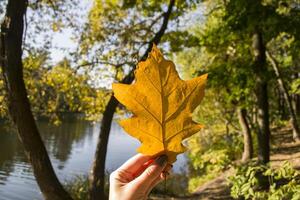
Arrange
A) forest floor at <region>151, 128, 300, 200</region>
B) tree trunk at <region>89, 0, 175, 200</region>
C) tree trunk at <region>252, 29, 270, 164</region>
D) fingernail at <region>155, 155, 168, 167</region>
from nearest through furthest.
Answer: fingernail at <region>155, 155, 168, 167</region> < tree trunk at <region>89, 0, 175, 200</region> < tree trunk at <region>252, 29, 270, 164</region> < forest floor at <region>151, 128, 300, 200</region>

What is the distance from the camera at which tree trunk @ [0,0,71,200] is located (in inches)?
263

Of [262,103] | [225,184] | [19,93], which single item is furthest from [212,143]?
[19,93]

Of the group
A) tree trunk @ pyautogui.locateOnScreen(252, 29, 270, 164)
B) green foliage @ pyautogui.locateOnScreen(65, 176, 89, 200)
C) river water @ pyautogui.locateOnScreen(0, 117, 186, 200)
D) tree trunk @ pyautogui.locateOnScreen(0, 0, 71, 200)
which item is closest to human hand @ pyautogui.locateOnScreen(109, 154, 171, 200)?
tree trunk @ pyautogui.locateOnScreen(0, 0, 71, 200)

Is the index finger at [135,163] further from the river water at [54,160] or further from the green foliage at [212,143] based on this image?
the green foliage at [212,143]

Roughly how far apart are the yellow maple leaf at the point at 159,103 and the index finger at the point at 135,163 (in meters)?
0.17

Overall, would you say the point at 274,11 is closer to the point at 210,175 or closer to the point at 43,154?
the point at 43,154

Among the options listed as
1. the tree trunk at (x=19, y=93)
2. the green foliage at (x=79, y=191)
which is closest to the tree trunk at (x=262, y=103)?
the green foliage at (x=79, y=191)

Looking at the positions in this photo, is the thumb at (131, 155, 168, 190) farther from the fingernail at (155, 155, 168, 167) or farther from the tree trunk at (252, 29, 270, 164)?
the tree trunk at (252, 29, 270, 164)

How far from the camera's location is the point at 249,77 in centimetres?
1033

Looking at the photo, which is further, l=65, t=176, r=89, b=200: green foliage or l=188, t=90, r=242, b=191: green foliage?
l=188, t=90, r=242, b=191: green foliage

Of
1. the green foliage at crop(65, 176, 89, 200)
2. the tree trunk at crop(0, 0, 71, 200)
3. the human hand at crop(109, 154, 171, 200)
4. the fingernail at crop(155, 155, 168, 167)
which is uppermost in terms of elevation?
the tree trunk at crop(0, 0, 71, 200)

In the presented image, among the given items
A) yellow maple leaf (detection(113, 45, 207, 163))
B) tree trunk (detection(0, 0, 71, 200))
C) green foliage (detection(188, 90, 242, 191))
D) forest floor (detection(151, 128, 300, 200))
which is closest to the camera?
yellow maple leaf (detection(113, 45, 207, 163))

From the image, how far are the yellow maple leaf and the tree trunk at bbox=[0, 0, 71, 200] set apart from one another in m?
6.05

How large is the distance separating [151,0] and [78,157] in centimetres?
2025
